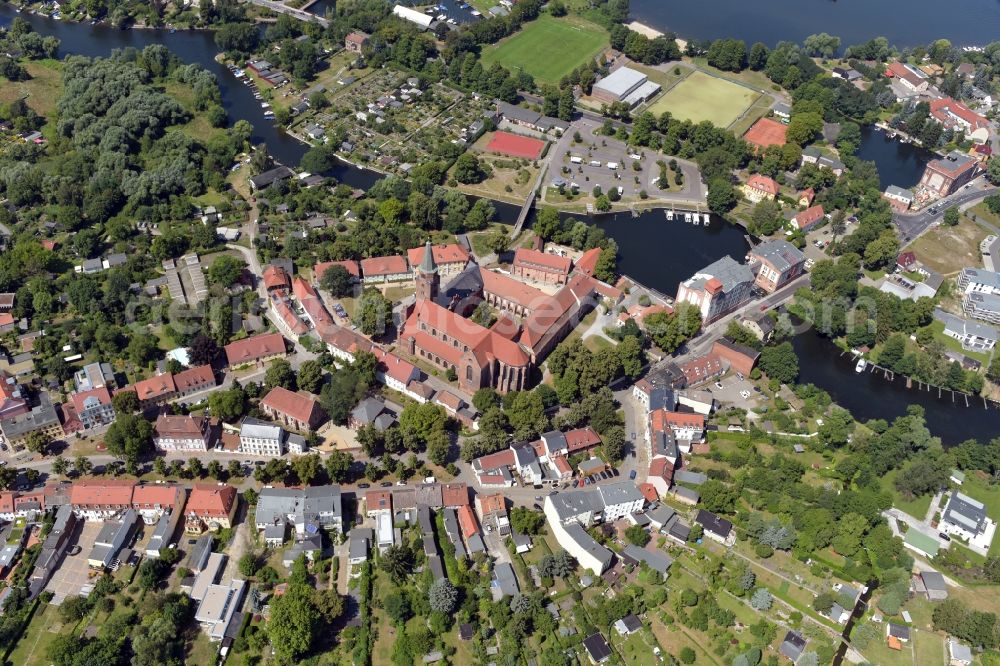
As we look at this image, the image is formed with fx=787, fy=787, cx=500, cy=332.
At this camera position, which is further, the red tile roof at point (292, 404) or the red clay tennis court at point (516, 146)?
the red clay tennis court at point (516, 146)

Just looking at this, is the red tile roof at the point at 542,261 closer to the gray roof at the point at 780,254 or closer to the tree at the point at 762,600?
the gray roof at the point at 780,254

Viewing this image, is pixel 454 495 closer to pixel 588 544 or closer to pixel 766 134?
pixel 588 544

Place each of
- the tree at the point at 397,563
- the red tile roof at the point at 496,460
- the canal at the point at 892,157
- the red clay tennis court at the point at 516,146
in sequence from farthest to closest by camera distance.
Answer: the canal at the point at 892,157 → the red clay tennis court at the point at 516,146 → the red tile roof at the point at 496,460 → the tree at the point at 397,563

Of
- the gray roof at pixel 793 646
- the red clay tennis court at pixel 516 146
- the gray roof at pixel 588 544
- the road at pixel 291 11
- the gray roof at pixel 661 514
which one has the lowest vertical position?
the gray roof at pixel 793 646

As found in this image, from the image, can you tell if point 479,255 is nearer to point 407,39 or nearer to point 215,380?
point 215,380

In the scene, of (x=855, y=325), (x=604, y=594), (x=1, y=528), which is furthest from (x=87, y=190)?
(x=855, y=325)

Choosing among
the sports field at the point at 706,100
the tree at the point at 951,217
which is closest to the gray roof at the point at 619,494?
the tree at the point at 951,217

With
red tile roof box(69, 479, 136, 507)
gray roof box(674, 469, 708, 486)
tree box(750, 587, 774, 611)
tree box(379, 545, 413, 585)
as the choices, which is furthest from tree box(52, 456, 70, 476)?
tree box(750, 587, 774, 611)
